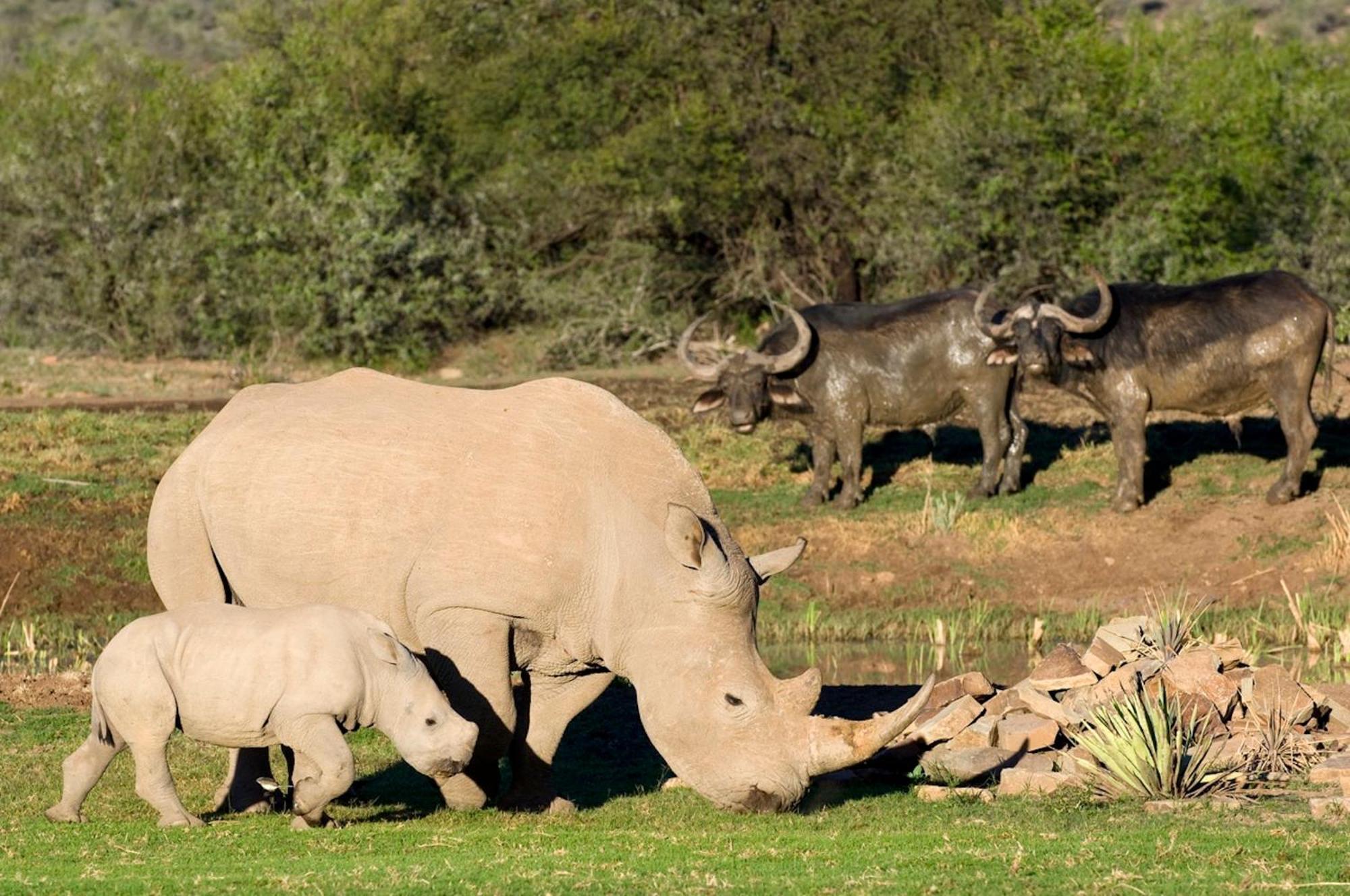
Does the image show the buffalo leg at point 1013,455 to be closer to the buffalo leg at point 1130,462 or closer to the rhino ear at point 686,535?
the buffalo leg at point 1130,462

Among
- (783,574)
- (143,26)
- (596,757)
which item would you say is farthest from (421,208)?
(143,26)

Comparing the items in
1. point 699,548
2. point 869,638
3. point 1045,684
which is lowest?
point 869,638

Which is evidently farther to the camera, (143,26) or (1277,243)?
(143,26)

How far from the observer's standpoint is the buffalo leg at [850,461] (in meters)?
20.3

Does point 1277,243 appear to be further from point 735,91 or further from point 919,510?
point 919,510

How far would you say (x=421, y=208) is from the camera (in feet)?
108

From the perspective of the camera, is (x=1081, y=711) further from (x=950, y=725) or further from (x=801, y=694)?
(x=801, y=694)

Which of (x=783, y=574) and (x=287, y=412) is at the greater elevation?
(x=287, y=412)

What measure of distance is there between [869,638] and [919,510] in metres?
3.28

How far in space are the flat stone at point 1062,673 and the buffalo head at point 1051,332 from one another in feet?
24.0

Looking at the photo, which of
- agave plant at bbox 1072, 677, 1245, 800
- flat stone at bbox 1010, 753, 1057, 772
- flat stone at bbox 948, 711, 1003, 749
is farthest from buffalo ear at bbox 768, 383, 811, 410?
agave plant at bbox 1072, 677, 1245, 800

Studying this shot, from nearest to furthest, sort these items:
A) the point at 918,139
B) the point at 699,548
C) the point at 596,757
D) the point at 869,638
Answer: the point at 699,548 < the point at 596,757 < the point at 869,638 < the point at 918,139

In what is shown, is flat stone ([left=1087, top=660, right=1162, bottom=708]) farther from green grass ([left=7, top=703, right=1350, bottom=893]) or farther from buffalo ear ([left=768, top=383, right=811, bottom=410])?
buffalo ear ([left=768, top=383, right=811, bottom=410])

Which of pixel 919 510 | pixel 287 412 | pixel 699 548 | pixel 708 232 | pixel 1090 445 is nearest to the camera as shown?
pixel 699 548
